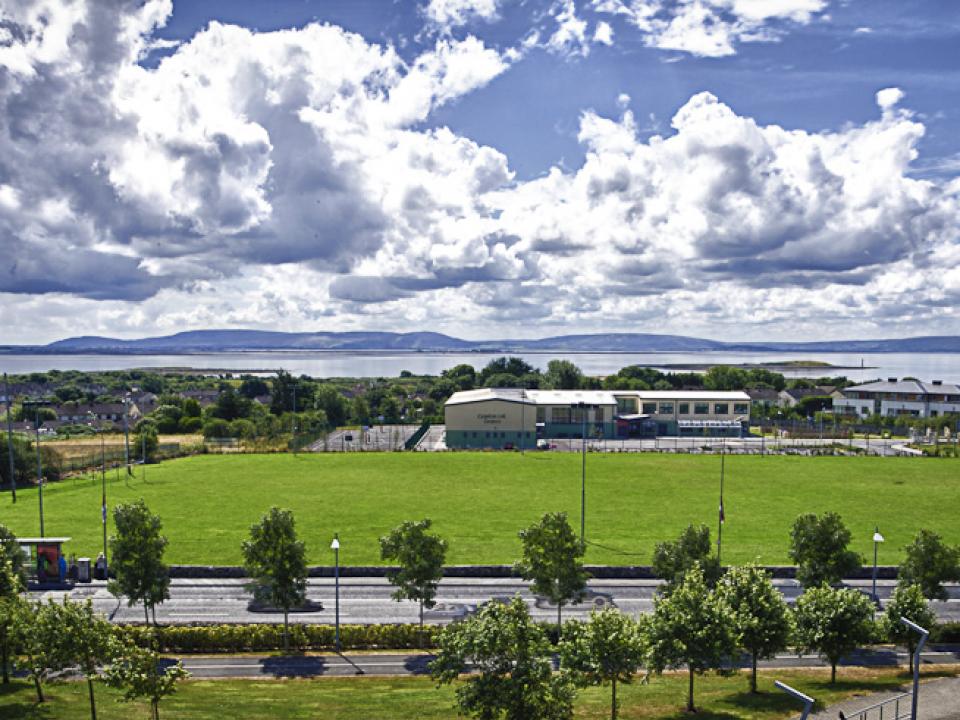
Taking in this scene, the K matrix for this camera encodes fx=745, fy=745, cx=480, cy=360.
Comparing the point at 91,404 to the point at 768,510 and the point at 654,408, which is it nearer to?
the point at 654,408

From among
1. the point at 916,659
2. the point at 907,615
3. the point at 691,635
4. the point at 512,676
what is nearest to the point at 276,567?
the point at 512,676

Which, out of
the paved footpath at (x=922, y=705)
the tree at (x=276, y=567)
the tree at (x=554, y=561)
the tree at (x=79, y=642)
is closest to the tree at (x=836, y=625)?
the paved footpath at (x=922, y=705)

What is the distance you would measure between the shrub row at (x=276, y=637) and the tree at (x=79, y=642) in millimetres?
10033

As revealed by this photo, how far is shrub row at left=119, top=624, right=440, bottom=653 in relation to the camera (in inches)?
1342

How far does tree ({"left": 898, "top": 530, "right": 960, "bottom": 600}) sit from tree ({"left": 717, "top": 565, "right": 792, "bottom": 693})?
36.2 feet

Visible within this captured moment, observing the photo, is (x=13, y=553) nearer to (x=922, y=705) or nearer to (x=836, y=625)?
(x=836, y=625)

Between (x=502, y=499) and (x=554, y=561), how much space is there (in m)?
28.2

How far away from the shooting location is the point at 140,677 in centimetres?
2267

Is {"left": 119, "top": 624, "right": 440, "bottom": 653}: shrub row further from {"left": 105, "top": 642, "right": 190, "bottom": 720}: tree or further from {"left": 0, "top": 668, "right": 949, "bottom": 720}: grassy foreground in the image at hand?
{"left": 105, "top": 642, "right": 190, "bottom": 720}: tree

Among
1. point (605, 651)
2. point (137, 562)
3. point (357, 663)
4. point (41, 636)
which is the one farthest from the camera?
point (137, 562)

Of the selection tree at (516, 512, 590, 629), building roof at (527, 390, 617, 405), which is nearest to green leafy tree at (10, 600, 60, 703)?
tree at (516, 512, 590, 629)

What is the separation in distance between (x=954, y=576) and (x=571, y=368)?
456 feet

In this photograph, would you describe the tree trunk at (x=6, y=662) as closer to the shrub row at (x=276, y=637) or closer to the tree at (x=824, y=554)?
the shrub row at (x=276, y=637)

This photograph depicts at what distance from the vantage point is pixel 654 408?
→ 402 ft
